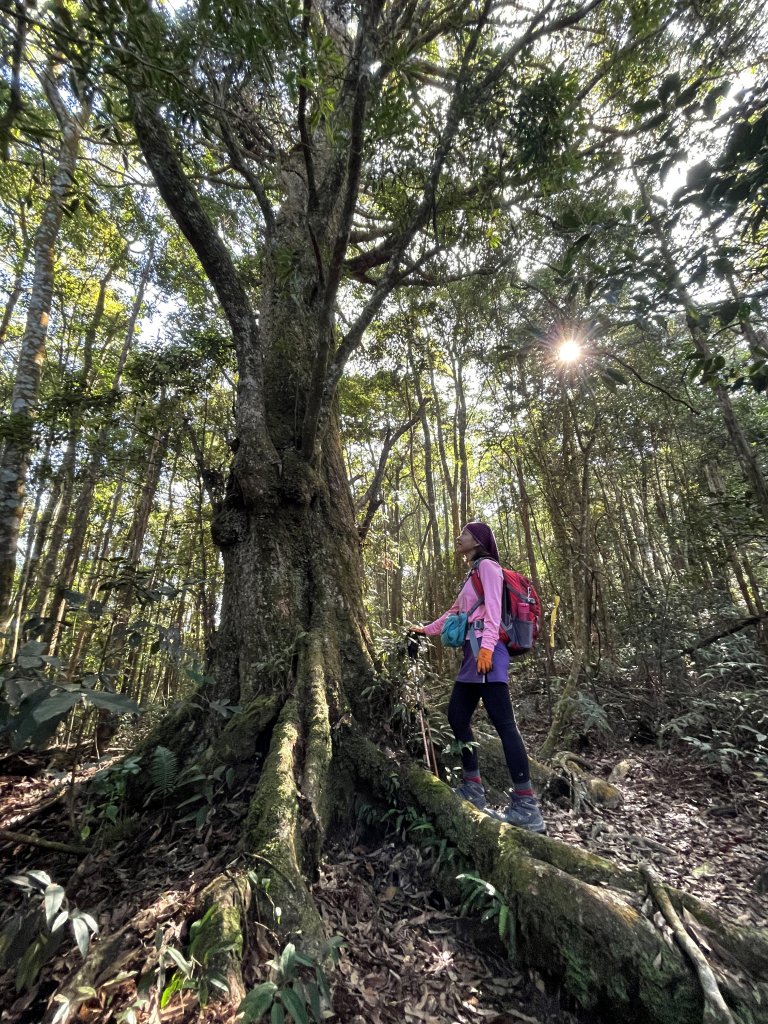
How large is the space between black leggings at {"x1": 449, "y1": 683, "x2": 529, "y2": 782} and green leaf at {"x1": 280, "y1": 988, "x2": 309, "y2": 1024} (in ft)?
6.29

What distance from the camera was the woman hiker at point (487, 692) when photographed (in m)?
3.02

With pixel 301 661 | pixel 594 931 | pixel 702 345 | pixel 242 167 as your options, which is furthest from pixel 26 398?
pixel 702 345

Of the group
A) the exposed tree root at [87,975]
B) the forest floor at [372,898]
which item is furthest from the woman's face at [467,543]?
the exposed tree root at [87,975]

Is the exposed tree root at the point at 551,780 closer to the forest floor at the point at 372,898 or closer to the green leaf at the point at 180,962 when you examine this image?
the forest floor at the point at 372,898

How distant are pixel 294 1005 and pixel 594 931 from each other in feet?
4.28

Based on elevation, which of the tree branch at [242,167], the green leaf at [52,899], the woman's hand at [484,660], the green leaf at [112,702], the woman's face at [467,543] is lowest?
the green leaf at [52,899]

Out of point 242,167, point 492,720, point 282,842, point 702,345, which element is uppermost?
point 242,167

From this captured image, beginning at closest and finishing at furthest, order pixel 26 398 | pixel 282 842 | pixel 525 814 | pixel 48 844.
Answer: pixel 282 842, pixel 48 844, pixel 525 814, pixel 26 398

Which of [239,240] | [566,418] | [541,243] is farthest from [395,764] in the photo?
[239,240]

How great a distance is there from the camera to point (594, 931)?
1897 millimetres

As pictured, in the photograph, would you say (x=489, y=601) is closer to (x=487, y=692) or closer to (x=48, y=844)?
(x=487, y=692)

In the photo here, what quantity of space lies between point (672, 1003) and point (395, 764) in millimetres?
1645

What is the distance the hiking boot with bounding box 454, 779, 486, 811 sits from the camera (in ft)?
10.1

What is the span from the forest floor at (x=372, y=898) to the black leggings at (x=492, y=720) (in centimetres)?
57
